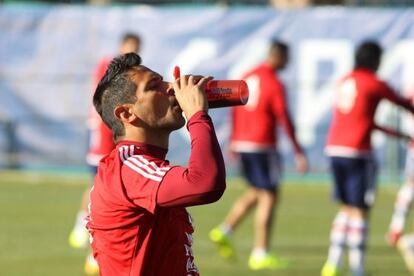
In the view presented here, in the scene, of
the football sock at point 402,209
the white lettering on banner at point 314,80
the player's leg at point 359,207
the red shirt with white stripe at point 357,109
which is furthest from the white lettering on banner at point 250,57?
the player's leg at point 359,207

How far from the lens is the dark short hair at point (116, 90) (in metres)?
5.15

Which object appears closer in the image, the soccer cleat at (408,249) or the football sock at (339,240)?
the football sock at (339,240)

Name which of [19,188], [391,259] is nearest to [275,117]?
[391,259]

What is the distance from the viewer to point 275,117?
13859 mm

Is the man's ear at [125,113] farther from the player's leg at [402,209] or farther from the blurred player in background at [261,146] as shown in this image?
the player's leg at [402,209]

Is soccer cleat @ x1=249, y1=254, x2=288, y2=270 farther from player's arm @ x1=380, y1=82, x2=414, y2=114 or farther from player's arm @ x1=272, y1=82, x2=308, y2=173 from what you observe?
player's arm @ x1=380, y1=82, x2=414, y2=114

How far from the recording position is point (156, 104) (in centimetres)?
509

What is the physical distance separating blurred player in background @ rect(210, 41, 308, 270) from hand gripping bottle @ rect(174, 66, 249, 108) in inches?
321

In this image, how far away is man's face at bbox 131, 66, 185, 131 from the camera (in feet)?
16.6

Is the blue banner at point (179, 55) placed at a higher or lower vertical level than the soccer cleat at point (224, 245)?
higher

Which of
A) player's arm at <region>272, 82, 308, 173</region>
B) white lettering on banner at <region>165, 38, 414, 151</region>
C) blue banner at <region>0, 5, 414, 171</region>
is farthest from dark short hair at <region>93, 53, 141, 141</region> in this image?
white lettering on banner at <region>165, 38, 414, 151</region>

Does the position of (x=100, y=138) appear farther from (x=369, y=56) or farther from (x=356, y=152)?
(x=369, y=56)

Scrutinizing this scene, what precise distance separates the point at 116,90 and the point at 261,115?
28.2 ft

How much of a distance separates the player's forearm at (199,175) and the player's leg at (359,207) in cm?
691
